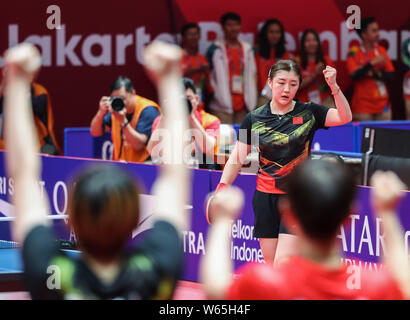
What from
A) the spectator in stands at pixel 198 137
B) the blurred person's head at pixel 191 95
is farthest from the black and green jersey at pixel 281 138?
the blurred person's head at pixel 191 95

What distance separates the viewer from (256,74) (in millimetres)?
13367

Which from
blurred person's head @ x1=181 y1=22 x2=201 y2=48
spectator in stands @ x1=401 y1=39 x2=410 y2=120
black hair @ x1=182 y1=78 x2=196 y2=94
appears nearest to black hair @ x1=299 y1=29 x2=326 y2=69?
blurred person's head @ x1=181 y1=22 x2=201 y2=48

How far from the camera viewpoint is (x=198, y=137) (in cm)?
848

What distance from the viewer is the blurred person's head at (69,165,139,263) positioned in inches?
100

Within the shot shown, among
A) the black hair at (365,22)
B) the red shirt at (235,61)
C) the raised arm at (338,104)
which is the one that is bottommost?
the raised arm at (338,104)

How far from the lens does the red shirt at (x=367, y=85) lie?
1357cm

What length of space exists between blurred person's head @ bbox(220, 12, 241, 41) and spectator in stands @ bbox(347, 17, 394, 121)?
5.57 ft

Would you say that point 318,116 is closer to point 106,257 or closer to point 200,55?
point 106,257

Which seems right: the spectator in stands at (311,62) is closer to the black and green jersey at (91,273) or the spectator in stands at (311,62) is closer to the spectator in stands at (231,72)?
the spectator in stands at (231,72)

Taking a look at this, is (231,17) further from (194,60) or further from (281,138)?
(281,138)

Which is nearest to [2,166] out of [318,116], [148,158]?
[148,158]

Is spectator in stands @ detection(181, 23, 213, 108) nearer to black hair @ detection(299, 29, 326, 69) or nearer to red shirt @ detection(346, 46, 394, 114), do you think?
black hair @ detection(299, 29, 326, 69)

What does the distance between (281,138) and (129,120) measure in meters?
3.61

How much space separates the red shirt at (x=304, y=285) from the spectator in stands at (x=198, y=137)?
5568mm
